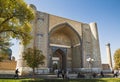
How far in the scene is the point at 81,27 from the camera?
106 ft

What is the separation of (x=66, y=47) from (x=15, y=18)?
20744 millimetres

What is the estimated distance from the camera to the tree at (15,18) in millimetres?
11414

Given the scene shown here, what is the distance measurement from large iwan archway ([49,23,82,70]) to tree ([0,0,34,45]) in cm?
1604

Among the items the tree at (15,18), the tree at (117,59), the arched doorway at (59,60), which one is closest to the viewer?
the tree at (15,18)

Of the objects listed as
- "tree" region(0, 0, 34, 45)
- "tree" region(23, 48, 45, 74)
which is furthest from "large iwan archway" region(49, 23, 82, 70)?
"tree" region(0, 0, 34, 45)

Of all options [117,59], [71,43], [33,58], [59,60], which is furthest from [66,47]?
[33,58]

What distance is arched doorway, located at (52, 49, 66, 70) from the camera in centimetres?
3192

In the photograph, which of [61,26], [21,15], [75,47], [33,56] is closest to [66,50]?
[75,47]

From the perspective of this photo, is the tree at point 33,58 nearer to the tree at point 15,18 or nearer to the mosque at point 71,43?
the tree at point 15,18

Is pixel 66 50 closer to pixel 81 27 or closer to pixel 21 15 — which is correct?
pixel 81 27

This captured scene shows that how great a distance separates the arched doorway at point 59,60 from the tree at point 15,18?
1868 centimetres

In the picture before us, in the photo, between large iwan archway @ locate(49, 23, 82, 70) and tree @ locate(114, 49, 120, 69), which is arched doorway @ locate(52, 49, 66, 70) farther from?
tree @ locate(114, 49, 120, 69)

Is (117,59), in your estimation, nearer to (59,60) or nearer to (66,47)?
(66,47)

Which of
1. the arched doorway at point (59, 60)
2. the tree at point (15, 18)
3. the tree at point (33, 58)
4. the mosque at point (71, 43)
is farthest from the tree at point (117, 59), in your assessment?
the tree at point (15, 18)
